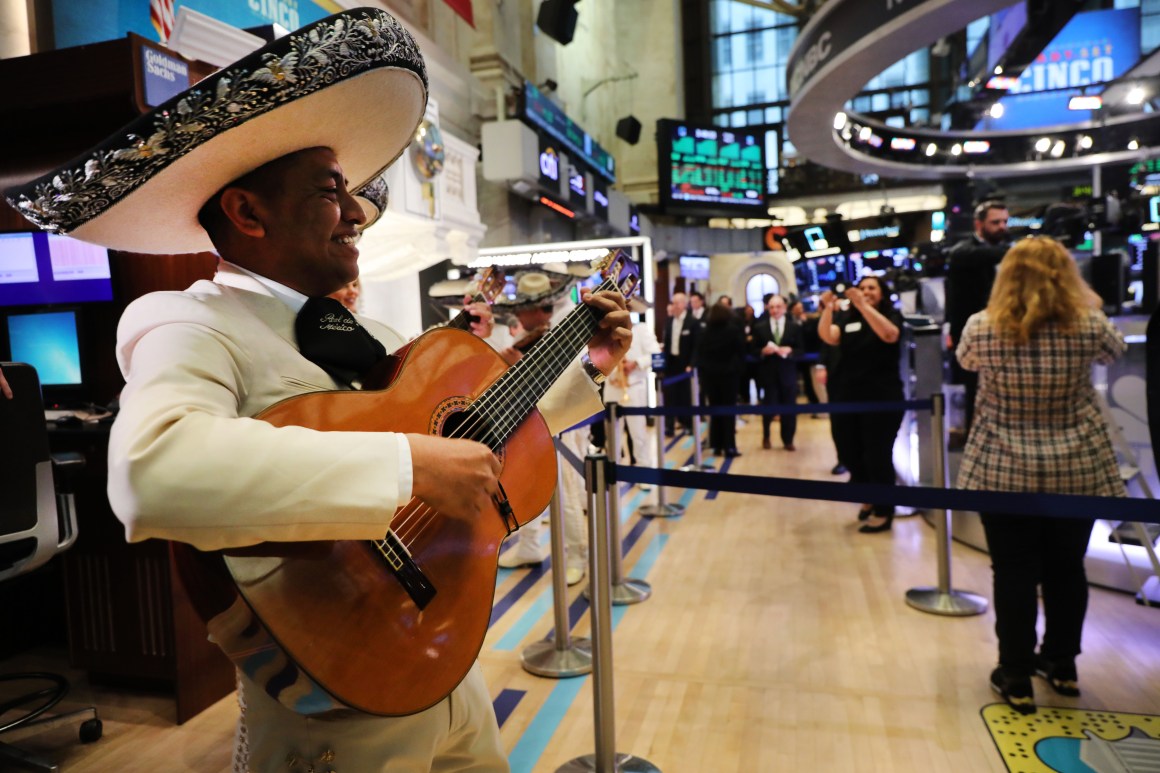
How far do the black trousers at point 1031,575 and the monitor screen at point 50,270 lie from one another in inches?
143

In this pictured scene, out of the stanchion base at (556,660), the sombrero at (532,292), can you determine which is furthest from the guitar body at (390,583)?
the sombrero at (532,292)

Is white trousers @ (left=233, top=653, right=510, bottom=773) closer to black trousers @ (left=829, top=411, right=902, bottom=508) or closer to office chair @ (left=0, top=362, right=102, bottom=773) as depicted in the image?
office chair @ (left=0, top=362, right=102, bottom=773)

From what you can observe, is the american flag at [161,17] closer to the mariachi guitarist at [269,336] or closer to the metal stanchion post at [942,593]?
the mariachi guitarist at [269,336]

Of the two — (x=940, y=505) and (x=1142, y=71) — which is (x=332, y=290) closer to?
(x=940, y=505)

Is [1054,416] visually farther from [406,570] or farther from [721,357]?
[721,357]

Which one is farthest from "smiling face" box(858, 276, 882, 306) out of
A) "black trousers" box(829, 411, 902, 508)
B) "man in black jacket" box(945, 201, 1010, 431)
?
"black trousers" box(829, 411, 902, 508)

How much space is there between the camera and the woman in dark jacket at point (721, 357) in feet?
26.2

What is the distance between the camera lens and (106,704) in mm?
2967

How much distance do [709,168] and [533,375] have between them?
56.4ft

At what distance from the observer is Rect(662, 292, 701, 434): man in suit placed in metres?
9.12

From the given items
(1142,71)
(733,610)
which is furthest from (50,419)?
(1142,71)

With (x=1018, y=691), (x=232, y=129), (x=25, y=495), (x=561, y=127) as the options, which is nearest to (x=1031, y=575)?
(x=1018, y=691)

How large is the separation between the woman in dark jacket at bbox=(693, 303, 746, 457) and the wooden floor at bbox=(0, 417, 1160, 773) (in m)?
3.61

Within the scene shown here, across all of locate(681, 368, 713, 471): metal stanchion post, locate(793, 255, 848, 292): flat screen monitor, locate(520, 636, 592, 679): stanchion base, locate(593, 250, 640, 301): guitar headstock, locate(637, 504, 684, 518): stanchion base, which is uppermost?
locate(793, 255, 848, 292): flat screen monitor
